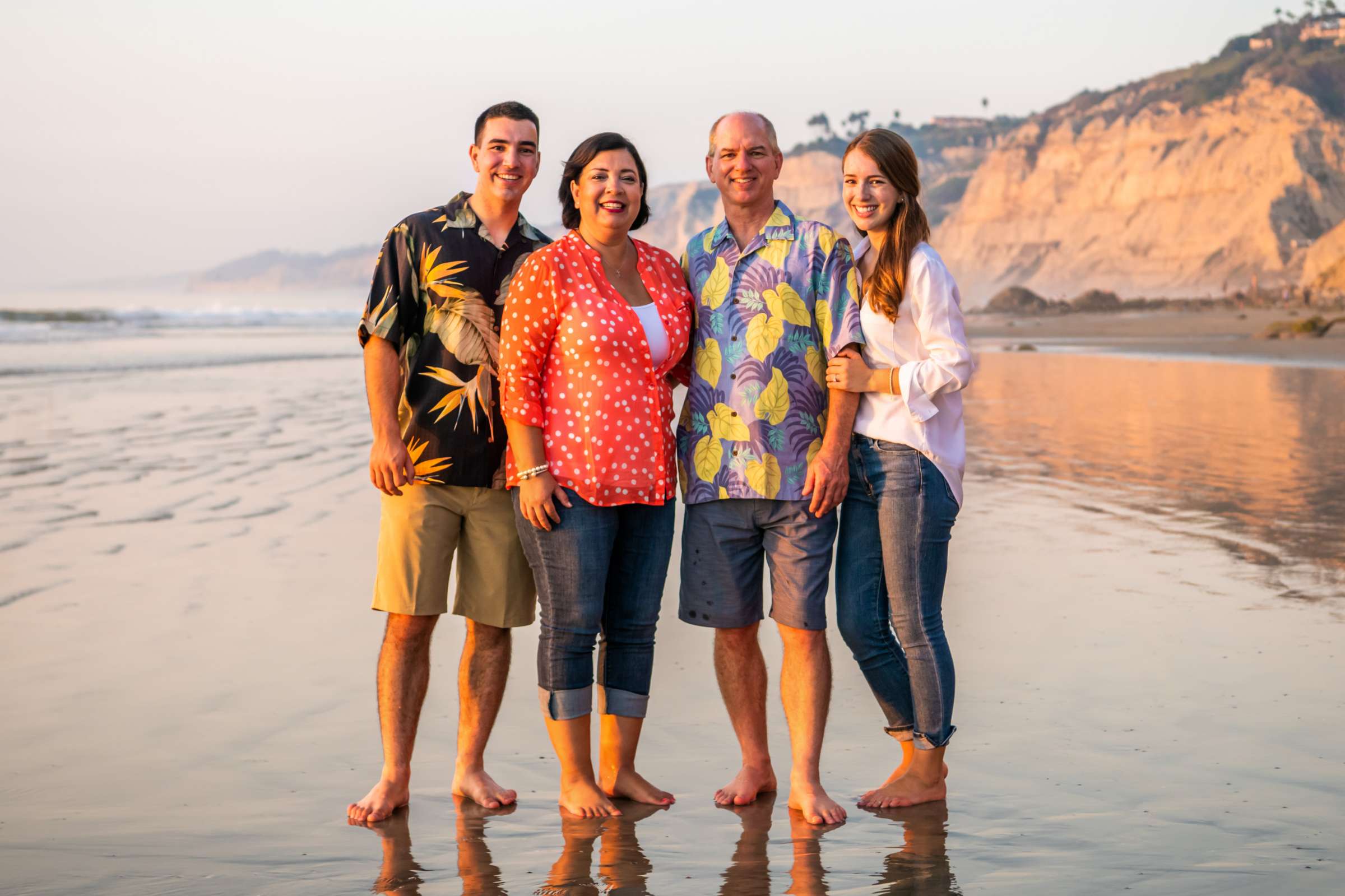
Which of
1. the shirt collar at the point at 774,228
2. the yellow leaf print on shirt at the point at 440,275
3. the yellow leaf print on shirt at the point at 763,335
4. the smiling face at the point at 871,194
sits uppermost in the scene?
the smiling face at the point at 871,194

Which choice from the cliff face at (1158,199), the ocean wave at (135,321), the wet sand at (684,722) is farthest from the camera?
the cliff face at (1158,199)

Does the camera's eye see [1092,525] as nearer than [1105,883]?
No

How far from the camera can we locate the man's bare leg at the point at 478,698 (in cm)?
352

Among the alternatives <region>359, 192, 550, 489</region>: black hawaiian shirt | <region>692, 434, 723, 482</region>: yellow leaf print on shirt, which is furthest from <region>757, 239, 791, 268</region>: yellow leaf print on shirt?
<region>359, 192, 550, 489</region>: black hawaiian shirt

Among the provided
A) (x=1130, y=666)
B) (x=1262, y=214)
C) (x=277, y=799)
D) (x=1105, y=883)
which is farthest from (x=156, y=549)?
(x=1262, y=214)

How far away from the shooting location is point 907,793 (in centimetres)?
341

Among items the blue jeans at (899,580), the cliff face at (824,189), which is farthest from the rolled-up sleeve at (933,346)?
the cliff face at (824,189)

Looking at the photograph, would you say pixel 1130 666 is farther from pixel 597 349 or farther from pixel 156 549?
pixel 156 549

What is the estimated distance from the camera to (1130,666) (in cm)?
445

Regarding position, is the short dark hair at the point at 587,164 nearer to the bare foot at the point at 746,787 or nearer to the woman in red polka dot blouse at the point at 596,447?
the woman in red polka dot blouse at the point at 596,447

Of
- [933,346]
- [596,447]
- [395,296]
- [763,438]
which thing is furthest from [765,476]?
[395,296]

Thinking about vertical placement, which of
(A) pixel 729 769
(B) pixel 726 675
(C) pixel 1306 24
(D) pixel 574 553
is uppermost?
(C) pixel 1306 24

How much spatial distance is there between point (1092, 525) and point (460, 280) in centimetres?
467

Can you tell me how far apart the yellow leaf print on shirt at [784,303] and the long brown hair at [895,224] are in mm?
214
